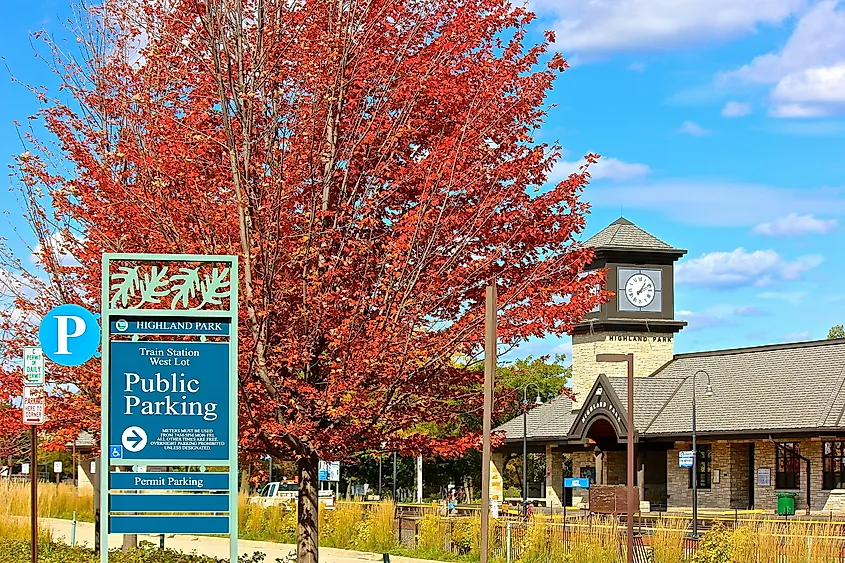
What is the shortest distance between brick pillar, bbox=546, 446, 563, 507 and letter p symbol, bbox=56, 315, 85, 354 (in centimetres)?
3874

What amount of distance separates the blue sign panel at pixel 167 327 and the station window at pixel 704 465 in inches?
1419

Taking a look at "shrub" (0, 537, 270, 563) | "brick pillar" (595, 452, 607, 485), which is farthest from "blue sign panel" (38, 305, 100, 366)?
"brick pillar" (595, 452, 607, 485)

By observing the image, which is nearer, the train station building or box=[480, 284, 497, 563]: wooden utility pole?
box=[480, 284, 497, 563]: wooden utility pole

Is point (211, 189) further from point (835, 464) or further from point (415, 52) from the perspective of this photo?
point (835, 464)

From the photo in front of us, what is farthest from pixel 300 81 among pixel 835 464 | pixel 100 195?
pixel 835 464

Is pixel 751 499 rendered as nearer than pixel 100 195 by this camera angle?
No

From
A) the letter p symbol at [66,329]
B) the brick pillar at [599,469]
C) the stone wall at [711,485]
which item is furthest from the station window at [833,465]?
the letter p symbol at [66,329]

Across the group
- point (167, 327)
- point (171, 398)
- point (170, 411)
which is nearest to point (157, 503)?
point (170, 411)

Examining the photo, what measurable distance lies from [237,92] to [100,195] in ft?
9.94

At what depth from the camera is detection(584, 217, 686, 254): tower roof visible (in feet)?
168

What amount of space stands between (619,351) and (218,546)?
79.6ft

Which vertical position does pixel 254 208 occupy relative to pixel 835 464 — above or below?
above

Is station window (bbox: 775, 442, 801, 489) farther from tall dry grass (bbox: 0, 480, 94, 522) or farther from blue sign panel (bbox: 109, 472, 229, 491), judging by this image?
blue sign panel (bbox: 109, 472, 229, 491)

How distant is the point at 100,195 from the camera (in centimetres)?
1572
